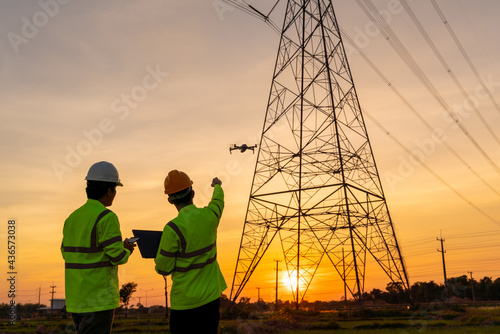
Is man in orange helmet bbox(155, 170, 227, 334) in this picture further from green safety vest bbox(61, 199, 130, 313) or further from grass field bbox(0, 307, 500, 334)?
grass field bbox(0, 307, 500, 334)

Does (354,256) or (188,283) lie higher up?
(354,256)

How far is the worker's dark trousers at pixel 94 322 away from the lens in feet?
15.5

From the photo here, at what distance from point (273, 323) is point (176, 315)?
18.8 m

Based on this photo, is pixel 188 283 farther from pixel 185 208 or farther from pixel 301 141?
pixel 301 141

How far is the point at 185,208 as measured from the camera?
4.93 metres

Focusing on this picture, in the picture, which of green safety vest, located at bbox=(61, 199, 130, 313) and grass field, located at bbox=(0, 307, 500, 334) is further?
grass field, located at bbox=(0, 307, 500, 334)

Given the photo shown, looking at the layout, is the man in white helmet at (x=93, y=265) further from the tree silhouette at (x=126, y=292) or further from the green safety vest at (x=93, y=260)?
the tree silhouette at (x=126, y=292)

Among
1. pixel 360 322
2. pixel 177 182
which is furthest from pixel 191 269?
pixel 360 322

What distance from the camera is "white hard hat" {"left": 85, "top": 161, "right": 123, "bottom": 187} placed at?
507 centimetres

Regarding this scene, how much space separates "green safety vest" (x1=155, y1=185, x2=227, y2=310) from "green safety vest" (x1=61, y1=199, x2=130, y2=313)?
1.39 ft

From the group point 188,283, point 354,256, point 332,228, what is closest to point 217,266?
point 188,283

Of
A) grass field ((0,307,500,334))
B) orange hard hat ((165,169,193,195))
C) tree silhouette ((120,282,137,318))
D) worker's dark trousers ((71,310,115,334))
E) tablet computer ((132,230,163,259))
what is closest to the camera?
worker's dark trousers ((71,310,115,334))

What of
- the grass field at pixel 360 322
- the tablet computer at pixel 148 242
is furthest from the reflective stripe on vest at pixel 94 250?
the grass field at pixel 360 322

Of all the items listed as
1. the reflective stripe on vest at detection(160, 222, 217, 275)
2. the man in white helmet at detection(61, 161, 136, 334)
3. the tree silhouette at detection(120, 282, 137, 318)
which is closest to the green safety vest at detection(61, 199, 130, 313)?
the man in white helmet at detection(61, 161, 136, 334)
